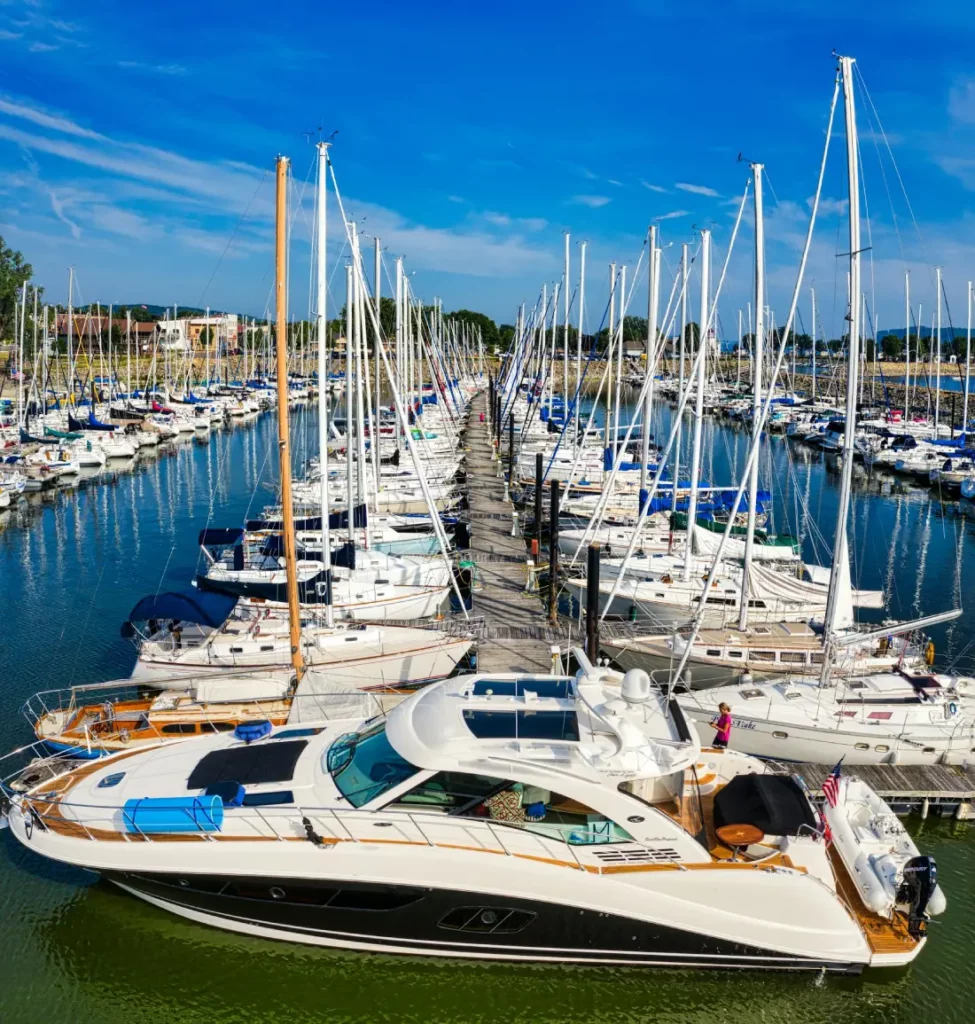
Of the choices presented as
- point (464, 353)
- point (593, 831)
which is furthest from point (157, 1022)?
point (464, 353)

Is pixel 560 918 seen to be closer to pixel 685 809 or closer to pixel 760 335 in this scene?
pixel 685 809

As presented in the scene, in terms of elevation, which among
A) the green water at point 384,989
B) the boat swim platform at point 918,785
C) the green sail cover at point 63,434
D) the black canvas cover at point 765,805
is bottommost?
the green water at point 384,989

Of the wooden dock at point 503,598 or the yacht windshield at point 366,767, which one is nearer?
the yacht windshield at point 366,767

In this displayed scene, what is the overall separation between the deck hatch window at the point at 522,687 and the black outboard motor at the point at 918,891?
502 cm

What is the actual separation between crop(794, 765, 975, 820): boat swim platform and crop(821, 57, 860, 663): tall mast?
187cm

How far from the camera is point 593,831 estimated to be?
10648 millimetres

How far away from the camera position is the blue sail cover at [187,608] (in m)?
18.4

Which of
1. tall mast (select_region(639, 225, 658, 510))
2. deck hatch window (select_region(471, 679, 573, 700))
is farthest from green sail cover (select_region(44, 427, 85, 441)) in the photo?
deck hatch window (select_region(471, 679, 573, 700))

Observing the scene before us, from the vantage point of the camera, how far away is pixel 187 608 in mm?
18625

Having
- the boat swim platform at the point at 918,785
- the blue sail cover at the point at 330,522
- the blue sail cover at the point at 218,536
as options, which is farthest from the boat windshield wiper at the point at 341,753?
the blue sail cover at the point at 218,536

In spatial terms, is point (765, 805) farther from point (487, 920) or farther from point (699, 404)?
point (699, 404)

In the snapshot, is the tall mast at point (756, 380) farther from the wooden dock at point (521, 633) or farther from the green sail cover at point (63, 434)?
the green sail cover at point (63, 434)

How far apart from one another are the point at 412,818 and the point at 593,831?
234 cm

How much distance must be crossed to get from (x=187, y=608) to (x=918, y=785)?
15255 mm
